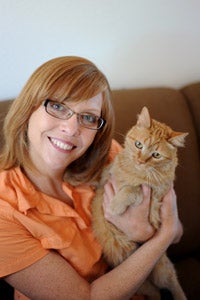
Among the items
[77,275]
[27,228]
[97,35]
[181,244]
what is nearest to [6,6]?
[97,35]

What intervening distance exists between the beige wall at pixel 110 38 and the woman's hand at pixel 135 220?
673 mm

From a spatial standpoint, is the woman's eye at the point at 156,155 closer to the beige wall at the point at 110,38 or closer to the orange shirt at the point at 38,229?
the orange shirt at the point at 38,229

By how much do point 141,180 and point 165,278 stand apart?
0.39 metres

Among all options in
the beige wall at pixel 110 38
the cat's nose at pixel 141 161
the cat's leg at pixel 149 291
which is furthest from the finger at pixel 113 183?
the beige wall at pixel 110 38

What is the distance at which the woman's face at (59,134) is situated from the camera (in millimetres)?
956

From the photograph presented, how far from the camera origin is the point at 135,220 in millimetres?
1121

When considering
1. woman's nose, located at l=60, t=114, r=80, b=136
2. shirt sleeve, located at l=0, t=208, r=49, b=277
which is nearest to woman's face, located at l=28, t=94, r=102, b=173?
woman's nose, located at l=60, t=114, r=80, b=136

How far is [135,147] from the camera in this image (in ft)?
3.83

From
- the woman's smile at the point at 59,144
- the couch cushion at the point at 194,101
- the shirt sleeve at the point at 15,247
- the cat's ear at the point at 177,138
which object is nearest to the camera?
the shirt sleeve at the point at 15,247

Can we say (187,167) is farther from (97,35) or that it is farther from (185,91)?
(97,35)

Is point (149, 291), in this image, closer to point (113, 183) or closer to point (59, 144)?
point (113, 183)

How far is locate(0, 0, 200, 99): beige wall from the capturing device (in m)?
1.34

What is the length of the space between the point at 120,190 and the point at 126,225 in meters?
0.12

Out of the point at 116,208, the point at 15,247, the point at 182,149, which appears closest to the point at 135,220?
the point at 116,208
